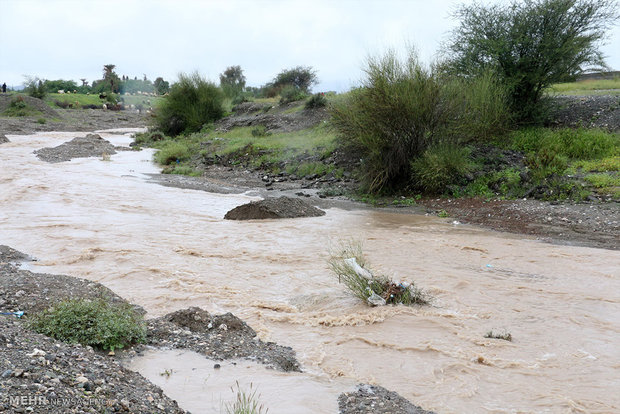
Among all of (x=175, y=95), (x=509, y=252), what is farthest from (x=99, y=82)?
(x=509, y=252)

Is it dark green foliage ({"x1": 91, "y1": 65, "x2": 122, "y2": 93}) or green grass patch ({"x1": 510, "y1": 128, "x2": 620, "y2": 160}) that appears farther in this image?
dark green foliage ({"x1": 91, "y1": 65, "x2": 122, "y2": 93})

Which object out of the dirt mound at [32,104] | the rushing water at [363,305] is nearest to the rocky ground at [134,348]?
the rushing water at [363,305]

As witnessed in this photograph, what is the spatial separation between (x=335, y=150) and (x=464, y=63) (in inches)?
238

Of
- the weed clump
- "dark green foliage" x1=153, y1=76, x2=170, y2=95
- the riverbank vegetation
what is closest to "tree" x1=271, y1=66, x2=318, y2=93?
"dark green foliage" x1=153, y1=76, x2=170, y2=95

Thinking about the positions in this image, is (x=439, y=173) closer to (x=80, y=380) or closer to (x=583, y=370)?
(x=583, y=370)

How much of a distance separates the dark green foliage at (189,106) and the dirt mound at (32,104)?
57.8 ft

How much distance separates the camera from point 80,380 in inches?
171

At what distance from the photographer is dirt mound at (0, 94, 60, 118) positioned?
163ft

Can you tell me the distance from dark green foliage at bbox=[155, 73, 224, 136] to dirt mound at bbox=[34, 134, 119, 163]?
16.1 feet

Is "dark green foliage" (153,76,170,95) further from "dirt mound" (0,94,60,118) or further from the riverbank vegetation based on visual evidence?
the riverbank vegetation

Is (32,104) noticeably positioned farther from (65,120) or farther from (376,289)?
(376,289)

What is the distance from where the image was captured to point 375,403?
4.95 m

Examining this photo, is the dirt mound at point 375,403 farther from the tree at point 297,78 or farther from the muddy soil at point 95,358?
the tree at point 297,78

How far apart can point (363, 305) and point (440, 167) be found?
955 centimetres
